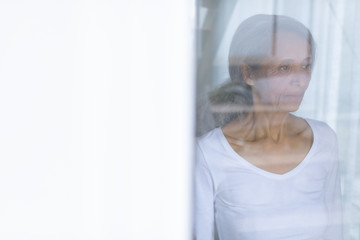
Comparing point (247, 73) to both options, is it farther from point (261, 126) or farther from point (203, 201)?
point (203, 201)

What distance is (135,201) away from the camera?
0.86 m

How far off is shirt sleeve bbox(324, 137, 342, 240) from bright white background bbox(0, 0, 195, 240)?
777 mm

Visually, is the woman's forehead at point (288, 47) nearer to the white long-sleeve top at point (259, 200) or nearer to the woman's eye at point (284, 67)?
the woman's eye at point (284, 67)

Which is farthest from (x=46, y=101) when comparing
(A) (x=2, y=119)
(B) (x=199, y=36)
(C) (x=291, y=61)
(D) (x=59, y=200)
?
(C) (x=291, y=61)

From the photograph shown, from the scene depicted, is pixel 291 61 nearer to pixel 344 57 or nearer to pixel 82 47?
pixel 344 57

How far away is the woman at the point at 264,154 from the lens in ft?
4.17

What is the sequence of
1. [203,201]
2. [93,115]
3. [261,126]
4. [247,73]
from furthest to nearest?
1. [261,126]
2. [247,73]
3. [203,201]
4. [93,115]

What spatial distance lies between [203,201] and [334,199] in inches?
22.8

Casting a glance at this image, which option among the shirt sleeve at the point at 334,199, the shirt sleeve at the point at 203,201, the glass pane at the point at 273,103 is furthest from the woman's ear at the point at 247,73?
the shirt sleeve at the point at 334,199

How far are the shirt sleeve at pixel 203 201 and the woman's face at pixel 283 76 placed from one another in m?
0.32

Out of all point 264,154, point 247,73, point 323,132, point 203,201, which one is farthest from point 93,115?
point 323,132

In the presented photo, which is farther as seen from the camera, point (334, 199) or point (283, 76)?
point (334, 199)

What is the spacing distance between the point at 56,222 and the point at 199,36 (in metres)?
0.49

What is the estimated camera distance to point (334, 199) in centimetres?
148
